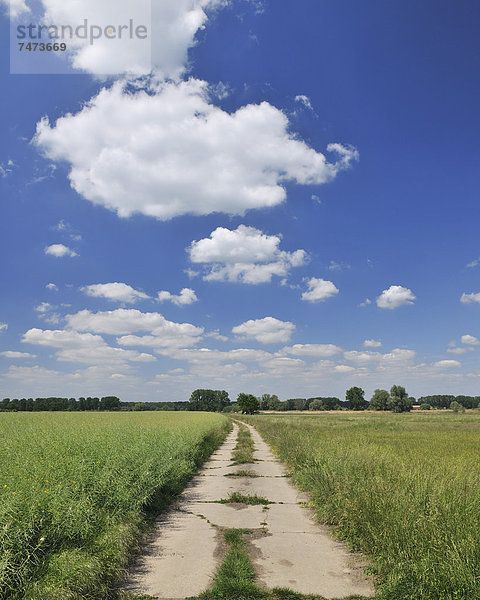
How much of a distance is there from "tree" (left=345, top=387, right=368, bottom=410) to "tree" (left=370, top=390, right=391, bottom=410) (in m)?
17.3

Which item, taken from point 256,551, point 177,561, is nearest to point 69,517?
point 177,561

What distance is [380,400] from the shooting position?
422 ft

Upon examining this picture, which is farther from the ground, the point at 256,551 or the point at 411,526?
the point at 411,526

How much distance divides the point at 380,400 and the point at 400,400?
7336 mm

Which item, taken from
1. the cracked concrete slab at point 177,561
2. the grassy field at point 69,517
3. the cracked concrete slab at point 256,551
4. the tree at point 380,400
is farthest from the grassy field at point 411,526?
the tree at point 380,400

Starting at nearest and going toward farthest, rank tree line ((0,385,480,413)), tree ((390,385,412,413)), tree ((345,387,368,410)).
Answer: tree line ((0,385,480,413)) < tree ((390,385,412,413)) < tree ((345,387,368,410))

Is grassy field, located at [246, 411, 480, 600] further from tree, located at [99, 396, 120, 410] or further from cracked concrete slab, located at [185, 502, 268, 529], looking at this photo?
tree, located at [99, 396, 120, 410]

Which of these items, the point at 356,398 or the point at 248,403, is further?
the point at 356,398

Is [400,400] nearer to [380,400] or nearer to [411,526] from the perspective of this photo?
[380,400]

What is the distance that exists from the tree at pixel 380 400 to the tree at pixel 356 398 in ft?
56.7

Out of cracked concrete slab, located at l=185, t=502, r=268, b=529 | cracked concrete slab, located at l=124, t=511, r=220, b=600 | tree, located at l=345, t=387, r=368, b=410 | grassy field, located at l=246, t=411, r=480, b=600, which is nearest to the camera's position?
grassy field, located at l=246, t=411, r=480, b=600

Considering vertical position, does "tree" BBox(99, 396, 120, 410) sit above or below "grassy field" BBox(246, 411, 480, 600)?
below

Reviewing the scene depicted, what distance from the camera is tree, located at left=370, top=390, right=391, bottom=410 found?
127m

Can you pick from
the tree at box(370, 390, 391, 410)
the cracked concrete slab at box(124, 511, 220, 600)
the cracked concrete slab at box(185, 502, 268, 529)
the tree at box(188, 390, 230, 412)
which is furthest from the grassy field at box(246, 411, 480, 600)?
the tree at box(188, 390, 230, 412)
